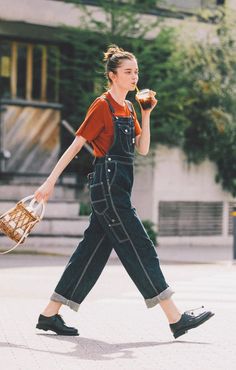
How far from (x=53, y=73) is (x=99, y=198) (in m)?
15.2

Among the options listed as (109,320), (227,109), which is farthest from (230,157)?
(109,320)

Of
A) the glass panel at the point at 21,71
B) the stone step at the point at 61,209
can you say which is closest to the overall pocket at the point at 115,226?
the stone step at the point at 61,209

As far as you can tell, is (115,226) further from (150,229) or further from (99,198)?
(150,229)

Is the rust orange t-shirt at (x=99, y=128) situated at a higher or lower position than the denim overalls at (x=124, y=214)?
higher

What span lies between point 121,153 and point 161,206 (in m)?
14.8

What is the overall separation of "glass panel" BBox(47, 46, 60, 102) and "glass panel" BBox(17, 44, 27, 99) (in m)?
0.55

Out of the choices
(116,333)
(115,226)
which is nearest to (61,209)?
(116,333)

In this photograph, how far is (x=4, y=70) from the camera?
21594 mm

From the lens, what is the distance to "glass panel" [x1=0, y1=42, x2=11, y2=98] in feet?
70.7

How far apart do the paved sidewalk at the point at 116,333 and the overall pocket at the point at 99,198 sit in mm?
933

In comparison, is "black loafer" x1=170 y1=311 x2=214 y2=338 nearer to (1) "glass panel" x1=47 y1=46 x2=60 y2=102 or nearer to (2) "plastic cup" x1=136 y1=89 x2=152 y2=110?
(2) "plastic cup" x1=136 y1=89 x2=152 y2=110

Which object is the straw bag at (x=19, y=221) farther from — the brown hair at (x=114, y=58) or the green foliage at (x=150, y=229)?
the green foliage at (x=150, y=229)

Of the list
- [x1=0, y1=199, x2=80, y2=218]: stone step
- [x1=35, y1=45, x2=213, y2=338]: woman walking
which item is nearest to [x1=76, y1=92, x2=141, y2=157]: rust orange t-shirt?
[x1=35, y1=45, x2=213, y2=338]: woman walking

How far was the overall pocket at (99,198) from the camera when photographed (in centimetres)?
712
